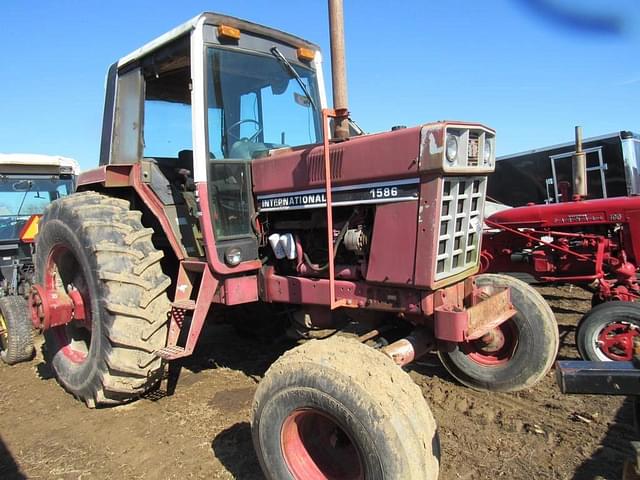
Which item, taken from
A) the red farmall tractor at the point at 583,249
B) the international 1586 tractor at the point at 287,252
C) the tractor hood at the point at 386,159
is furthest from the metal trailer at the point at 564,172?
the tractor hood at the point at 386,159

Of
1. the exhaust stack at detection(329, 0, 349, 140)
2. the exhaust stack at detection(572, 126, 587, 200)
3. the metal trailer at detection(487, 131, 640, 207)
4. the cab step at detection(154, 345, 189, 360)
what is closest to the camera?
the cab step at detection(154, 345, 189, 360)

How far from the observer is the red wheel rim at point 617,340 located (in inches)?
165

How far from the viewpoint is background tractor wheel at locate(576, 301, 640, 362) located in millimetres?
4184

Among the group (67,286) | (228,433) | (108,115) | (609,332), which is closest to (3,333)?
(67,286)

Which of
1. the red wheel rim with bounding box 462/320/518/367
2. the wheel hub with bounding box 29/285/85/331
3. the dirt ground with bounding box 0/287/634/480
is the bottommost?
the dirt ground with bounding box 0/287/634/480

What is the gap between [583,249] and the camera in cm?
546

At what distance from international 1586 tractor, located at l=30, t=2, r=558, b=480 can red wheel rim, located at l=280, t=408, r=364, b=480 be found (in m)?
0.01

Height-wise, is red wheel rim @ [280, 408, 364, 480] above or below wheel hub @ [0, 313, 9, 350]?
below

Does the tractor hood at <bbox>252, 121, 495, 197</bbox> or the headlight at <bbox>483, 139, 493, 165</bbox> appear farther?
the headlight at <bbox>483, 139, 493, 165</bbox>

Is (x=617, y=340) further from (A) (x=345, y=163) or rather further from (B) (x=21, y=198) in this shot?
(B) (x=21, y=198)

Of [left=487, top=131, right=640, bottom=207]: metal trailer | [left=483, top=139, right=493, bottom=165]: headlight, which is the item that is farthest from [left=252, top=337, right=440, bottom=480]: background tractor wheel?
[left=487, top=131, right=640, bottom=207]: metal trailer

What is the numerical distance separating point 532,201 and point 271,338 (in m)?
6.93

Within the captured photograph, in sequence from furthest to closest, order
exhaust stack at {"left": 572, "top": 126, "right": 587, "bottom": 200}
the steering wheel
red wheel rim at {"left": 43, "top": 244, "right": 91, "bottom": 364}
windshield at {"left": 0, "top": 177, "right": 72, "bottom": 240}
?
windshield at {"left": 0, "top": 177, "right": 72, "bottom": 240}
exhaust stack at {"left": 572, "top": 126, "right": 587, "bottom": 200}
red wheel rim at {"left": 43, "top": 244, "right": 91, "bottom": 364}
the steering wheel

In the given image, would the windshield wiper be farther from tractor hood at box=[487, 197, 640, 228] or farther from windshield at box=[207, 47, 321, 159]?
tractor hood at box=[487, 197, 640, 228]
